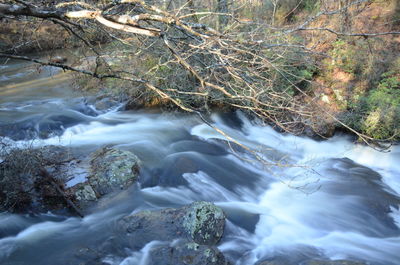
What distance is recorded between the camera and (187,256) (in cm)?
402

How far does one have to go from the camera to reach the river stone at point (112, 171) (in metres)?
5.59

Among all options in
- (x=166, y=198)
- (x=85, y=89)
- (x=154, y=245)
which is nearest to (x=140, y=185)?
(x=166, y=198)

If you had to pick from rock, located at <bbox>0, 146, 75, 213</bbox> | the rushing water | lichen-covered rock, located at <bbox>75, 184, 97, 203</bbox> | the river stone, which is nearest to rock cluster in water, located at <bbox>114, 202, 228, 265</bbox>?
the rushing water

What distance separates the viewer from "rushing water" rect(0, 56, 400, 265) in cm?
475

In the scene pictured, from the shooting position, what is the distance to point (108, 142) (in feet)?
24.9

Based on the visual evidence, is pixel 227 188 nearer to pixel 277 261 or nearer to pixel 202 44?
pixel 277 261

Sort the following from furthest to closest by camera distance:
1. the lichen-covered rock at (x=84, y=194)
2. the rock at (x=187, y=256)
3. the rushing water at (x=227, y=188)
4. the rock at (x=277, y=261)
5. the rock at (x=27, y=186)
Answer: the lichen-covered rock at (x=84, y=194), the rock at (x=27, y=186), the rushing water at (x=227, y=188), the rock at (x=277, y=261), the rock at (x=187, y=256)

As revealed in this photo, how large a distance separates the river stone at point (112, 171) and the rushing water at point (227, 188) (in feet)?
0.69

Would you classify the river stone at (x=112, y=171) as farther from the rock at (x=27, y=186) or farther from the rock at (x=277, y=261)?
the rock at (x=277, y=261)

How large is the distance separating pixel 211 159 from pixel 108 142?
91.9 inches

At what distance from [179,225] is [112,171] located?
1.75 meters

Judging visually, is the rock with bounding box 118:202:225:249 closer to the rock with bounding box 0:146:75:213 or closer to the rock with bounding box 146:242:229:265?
the rock with bounding box 146:242:229:265

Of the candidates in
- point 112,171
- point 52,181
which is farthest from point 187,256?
point 52,181

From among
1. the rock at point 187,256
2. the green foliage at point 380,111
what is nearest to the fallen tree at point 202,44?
the rock at point 187,256
